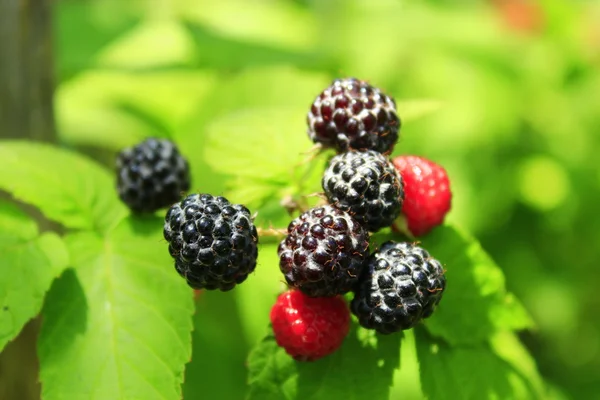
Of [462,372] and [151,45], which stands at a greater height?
[462,372]

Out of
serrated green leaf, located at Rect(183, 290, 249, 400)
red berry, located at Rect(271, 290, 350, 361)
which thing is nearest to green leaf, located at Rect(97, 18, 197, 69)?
serrated green leaf, located at Rect(183, 290, 249, 400)

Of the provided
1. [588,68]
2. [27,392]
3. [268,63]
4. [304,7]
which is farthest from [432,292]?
[304,7]

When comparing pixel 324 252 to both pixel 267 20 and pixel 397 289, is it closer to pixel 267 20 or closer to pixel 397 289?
pixel 397 289

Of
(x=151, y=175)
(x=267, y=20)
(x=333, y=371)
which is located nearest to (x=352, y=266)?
(x=333, y=371)

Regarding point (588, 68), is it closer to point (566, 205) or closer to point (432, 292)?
point (566, 205)

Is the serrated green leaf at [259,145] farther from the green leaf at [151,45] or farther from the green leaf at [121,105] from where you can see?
the green leaf at [151,45]

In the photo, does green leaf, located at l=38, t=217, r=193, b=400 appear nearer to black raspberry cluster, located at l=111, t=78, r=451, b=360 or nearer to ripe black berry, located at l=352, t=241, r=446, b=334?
black raspberry cluster, located at l=111, t=78, r=451, b=360

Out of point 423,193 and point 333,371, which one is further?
point 423,193
